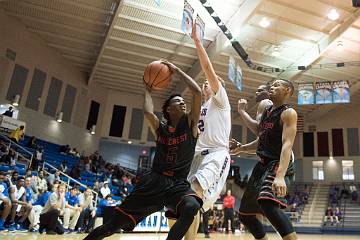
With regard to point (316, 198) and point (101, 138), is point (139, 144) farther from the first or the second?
point (316, 198)

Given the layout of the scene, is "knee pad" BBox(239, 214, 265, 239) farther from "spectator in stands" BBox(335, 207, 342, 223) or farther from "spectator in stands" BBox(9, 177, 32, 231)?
"spectator in stands" BBox(335, 207, 342, 223)

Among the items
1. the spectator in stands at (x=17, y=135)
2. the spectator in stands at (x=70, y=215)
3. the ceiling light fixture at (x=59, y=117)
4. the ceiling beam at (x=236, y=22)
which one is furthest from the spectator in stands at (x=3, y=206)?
the ceiling light fixture at (x=59, y=117)

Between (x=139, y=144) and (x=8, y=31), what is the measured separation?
10500mm

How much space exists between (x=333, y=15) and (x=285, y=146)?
12833 millimetres

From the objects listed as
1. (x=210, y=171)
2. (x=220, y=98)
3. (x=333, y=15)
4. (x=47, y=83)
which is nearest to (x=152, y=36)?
(x=47, y=83)

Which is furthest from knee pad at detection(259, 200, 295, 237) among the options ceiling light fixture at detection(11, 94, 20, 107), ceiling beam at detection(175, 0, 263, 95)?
ceiling light fixture at detection(11, 94, 20, 107)

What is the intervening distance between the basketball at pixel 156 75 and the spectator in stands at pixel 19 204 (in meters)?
6.53

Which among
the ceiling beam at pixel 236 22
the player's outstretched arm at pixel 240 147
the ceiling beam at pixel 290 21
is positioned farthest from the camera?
the ceiling beam at pixel 290 21

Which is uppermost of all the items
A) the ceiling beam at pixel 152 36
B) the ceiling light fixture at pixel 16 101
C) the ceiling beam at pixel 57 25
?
the ceiling beam at pixel 57 25

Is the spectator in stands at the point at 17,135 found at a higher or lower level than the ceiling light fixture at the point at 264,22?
lower

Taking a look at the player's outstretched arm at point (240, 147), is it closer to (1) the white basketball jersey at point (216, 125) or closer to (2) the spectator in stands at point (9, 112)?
(1) the white basketball jersey at point (216, 125)

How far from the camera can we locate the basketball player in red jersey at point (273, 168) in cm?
252

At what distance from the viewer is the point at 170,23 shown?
47.9 feet

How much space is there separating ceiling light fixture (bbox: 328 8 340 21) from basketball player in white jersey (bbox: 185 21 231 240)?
11.9 m
